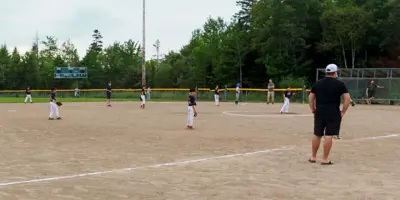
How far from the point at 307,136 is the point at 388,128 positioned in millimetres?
4318

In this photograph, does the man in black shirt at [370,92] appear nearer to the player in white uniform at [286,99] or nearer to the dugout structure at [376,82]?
the dugout structure at [376,82]

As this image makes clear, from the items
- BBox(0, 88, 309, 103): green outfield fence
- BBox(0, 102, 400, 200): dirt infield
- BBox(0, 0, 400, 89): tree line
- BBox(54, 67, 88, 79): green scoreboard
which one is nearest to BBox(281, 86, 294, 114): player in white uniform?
BBox(0, 102, 400, 200): dirt infield

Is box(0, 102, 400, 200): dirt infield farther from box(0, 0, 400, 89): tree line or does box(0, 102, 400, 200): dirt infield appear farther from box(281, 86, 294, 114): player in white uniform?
box(0, 0, 400, 89): tree line

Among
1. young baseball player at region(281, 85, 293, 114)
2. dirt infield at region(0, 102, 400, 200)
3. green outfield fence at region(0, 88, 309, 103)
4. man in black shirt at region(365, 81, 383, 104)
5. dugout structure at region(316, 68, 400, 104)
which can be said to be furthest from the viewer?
green outfield fence at region(0, 88, 309, 103)

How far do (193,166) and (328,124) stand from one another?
2.83 metres

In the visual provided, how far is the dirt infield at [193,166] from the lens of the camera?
23.2 ft

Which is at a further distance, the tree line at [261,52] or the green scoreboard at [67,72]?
the green scoreboard at [67,72]

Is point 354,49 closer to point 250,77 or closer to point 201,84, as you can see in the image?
point 250,77

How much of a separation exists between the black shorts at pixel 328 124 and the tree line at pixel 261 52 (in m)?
43.4

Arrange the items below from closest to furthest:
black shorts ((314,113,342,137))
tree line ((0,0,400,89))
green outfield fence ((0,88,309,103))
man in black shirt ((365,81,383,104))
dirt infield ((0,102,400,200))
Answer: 1. dirt infield ((0,102,400,200))
2. black shorts ((314,113,342,137))
3. man in black shirt ((365,81,383,104))
4. green outfield fence ((0,88,309,103))
5. tree line ((0,0,400,89))

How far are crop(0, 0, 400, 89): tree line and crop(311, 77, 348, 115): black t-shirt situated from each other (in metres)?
43.4

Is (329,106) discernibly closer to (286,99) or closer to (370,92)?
(286,99)

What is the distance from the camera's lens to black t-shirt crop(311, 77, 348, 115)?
30.7ft

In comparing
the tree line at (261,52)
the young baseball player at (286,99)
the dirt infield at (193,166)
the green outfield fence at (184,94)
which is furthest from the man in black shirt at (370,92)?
the dirt infield at (193,166)
